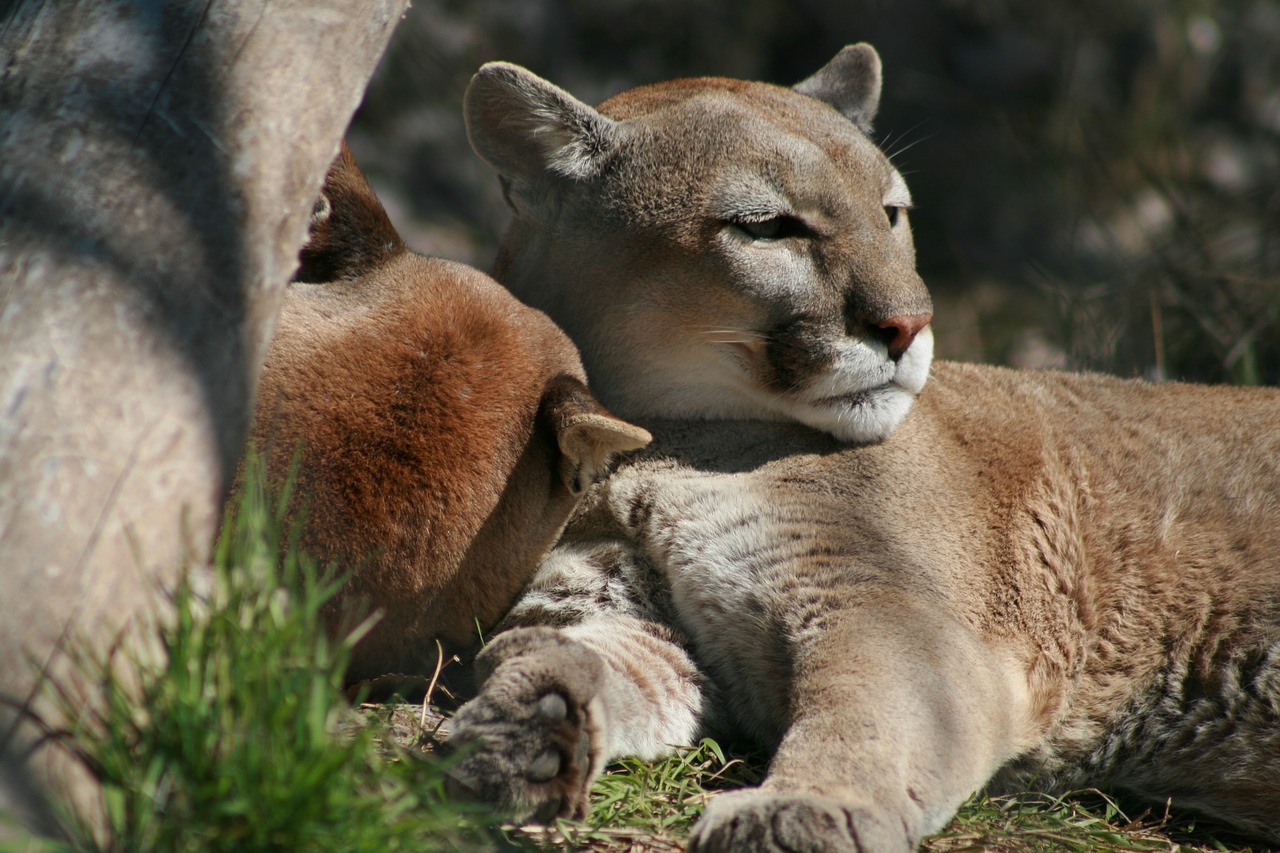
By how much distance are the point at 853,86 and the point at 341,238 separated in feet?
8.35

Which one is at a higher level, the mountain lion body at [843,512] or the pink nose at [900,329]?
the pink nose at [900,329]

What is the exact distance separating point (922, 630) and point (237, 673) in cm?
191

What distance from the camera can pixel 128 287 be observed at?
258 centimetres

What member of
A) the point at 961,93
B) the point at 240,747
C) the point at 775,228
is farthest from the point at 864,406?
the point at 961,93

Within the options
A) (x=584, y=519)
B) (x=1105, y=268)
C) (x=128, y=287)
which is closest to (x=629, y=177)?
(x=584, y=519)

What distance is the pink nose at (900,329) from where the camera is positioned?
12.5ft

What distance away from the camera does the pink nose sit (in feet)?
12.5

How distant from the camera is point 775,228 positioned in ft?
13.2

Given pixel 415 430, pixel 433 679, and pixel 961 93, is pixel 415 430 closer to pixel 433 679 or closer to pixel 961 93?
pixel 433 679

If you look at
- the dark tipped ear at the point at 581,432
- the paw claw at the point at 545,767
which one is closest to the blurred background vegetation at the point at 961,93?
the dark tipped ear at the point at 581,432

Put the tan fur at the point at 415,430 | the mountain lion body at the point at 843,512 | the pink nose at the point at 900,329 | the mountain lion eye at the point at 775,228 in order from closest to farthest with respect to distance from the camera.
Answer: the tan fur at the point at 415,430 < the mountain lion body at the point at 843,512 < the pink nose at the point at 900,329 < the mountain lion eye at the point at 775,228

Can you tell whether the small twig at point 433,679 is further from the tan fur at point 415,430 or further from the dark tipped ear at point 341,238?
the dark tipped ear at point 341,238

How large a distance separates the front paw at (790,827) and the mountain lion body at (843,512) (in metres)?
0.33

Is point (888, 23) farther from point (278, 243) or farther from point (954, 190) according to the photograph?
point (278, 243)
